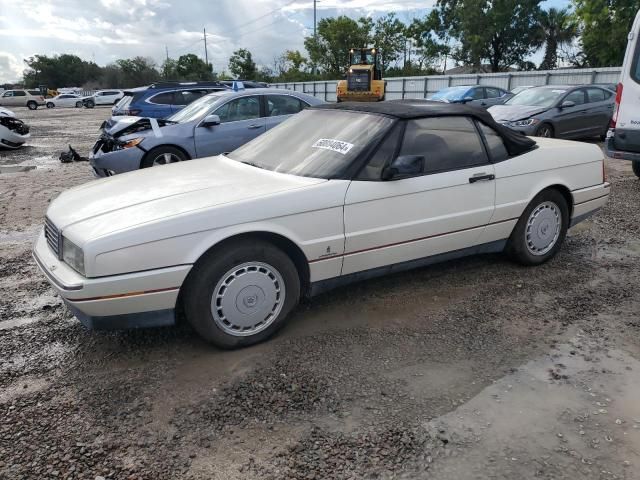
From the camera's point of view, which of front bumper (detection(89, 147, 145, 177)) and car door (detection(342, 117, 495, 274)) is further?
front bumper (detection(89, 147, 145, 177))

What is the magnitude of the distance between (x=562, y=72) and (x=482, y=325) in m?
22.0

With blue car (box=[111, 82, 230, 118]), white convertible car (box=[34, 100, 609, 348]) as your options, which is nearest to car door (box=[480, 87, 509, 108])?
blue car (box=[111, 82, 230, 118])

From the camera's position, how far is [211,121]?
25.1ft

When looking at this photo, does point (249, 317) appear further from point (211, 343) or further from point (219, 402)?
point (219, 402)

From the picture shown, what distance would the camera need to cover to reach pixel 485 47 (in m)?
46.0

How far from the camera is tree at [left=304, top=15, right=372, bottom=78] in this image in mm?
55719

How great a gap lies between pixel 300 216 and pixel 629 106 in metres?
6.45

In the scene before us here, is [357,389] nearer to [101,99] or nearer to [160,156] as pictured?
[160,156]

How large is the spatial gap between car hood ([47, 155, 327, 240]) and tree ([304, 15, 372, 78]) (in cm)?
5446

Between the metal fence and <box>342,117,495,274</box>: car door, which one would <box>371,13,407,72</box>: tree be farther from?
<box>342,117,495,274</box>: car door

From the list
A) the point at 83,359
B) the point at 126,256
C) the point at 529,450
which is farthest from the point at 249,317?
the point at 529,450

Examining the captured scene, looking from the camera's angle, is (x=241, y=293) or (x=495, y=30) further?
(x=495, y=30)

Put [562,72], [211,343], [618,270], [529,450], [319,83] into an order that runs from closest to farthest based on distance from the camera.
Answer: [529,450], [211,343], [618,270], [562,72], [319,83]

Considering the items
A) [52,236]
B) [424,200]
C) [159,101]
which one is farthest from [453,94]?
[52,236]
